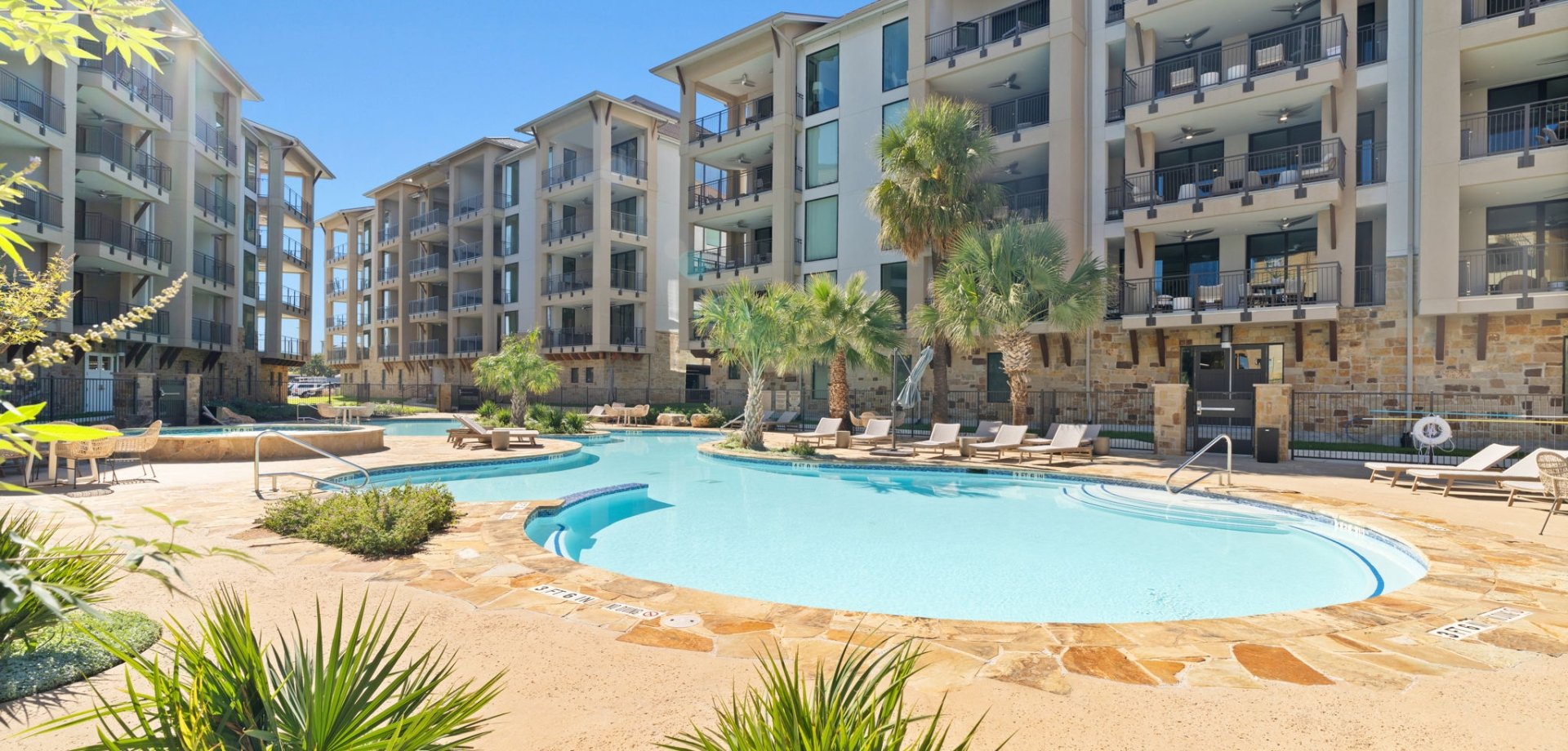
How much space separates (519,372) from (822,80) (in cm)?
1627

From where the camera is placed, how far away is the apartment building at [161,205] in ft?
68.6

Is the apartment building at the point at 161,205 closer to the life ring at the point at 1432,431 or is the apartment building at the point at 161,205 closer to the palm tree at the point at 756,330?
the palm tree at the point at 756,330

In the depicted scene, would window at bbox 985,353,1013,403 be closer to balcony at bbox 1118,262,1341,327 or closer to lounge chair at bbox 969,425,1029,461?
balcony at bbox 1118,262,1341,327

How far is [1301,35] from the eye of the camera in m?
17.9

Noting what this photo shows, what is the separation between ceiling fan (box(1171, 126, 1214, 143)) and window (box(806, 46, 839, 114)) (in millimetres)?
12158

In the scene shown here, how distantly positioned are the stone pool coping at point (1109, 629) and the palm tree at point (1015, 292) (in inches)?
432

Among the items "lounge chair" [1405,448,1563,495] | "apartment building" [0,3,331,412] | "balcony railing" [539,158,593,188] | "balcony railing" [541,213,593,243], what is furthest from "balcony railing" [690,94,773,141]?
"lounge chair" [1405,448,1563,495]

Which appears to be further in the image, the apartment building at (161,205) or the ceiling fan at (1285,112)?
the apartment building at (161,205)

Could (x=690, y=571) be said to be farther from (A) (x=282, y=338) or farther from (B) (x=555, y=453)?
(A) (x=282, y=338)

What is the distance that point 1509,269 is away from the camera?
54.8 ft

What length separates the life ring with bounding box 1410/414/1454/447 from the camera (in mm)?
13094

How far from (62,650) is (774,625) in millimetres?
3958

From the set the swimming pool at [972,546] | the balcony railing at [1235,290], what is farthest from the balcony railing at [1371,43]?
the swimming pool at [972,546]

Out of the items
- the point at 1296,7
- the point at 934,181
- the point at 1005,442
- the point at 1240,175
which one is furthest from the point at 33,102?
the point at 1296,7
